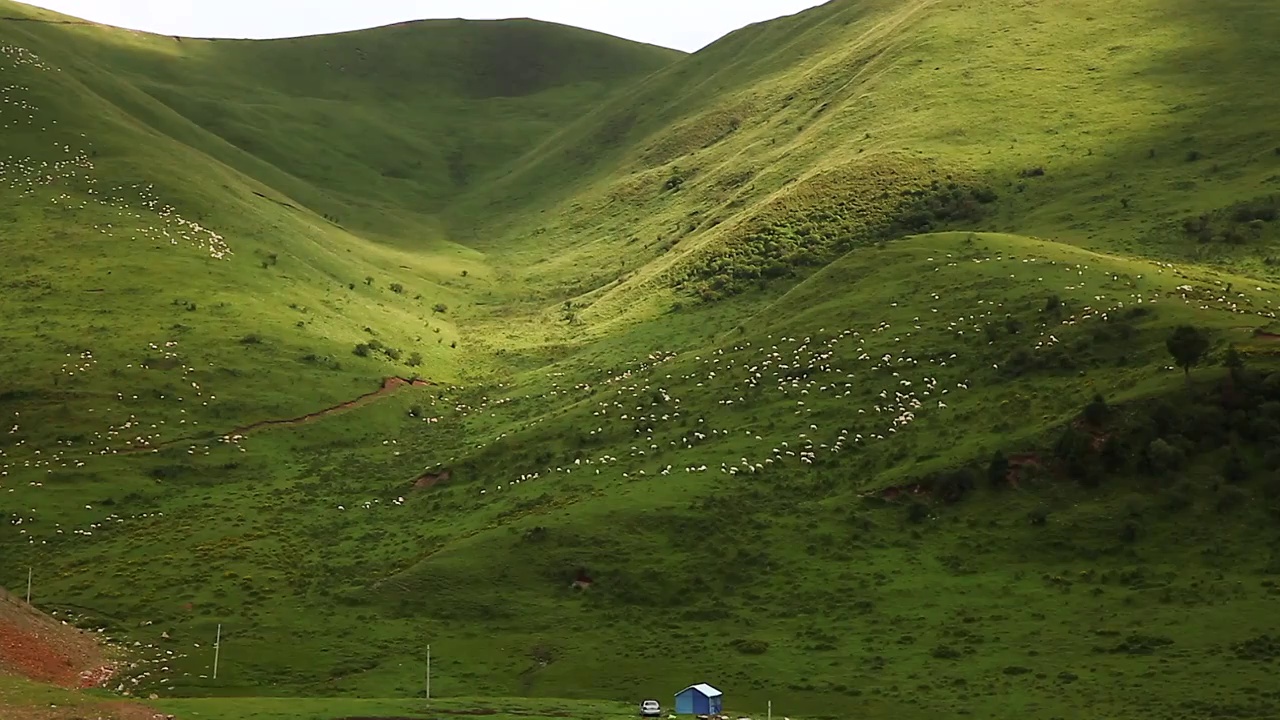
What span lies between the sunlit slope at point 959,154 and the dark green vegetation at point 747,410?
51 cm

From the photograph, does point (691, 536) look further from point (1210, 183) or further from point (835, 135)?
point (835, 135)

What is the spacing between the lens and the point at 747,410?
70.4m

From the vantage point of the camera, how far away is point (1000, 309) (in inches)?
2842

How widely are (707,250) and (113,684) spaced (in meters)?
67.1

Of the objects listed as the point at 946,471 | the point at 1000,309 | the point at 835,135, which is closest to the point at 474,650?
the point at 946,471

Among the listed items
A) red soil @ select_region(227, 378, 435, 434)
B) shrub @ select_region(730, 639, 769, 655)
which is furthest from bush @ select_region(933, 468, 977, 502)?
red soil @ select_region(227, 378, 435, 434)

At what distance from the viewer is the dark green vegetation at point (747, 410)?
167ft

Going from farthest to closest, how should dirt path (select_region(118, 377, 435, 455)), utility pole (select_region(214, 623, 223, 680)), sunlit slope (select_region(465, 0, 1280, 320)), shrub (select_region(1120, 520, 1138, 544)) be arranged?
sunlit slope (select_region(465, 0, 1280, 320)) → dirt path (select_region(118, 377, 435, 455)) → shrub (select_region(1120, 520, 1138, 544)) → utility pole (select_region(214, 623, 223, 680))

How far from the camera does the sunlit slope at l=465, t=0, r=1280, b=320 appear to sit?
312 feet

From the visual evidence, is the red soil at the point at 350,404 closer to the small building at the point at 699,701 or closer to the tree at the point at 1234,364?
the small building at the point at 699,701

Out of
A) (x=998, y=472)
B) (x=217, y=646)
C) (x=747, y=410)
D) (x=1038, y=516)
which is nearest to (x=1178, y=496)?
(x=1038, y=516)

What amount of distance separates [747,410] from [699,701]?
27.8 metres

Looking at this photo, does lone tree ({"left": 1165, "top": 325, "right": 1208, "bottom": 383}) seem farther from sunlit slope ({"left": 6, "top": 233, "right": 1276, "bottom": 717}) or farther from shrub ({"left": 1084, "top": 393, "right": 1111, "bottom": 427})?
shrub ({"left": 1084, "top": 393, "right": 1111, "bottom": 427})

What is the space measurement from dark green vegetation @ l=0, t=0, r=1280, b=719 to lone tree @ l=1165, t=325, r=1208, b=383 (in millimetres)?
183
